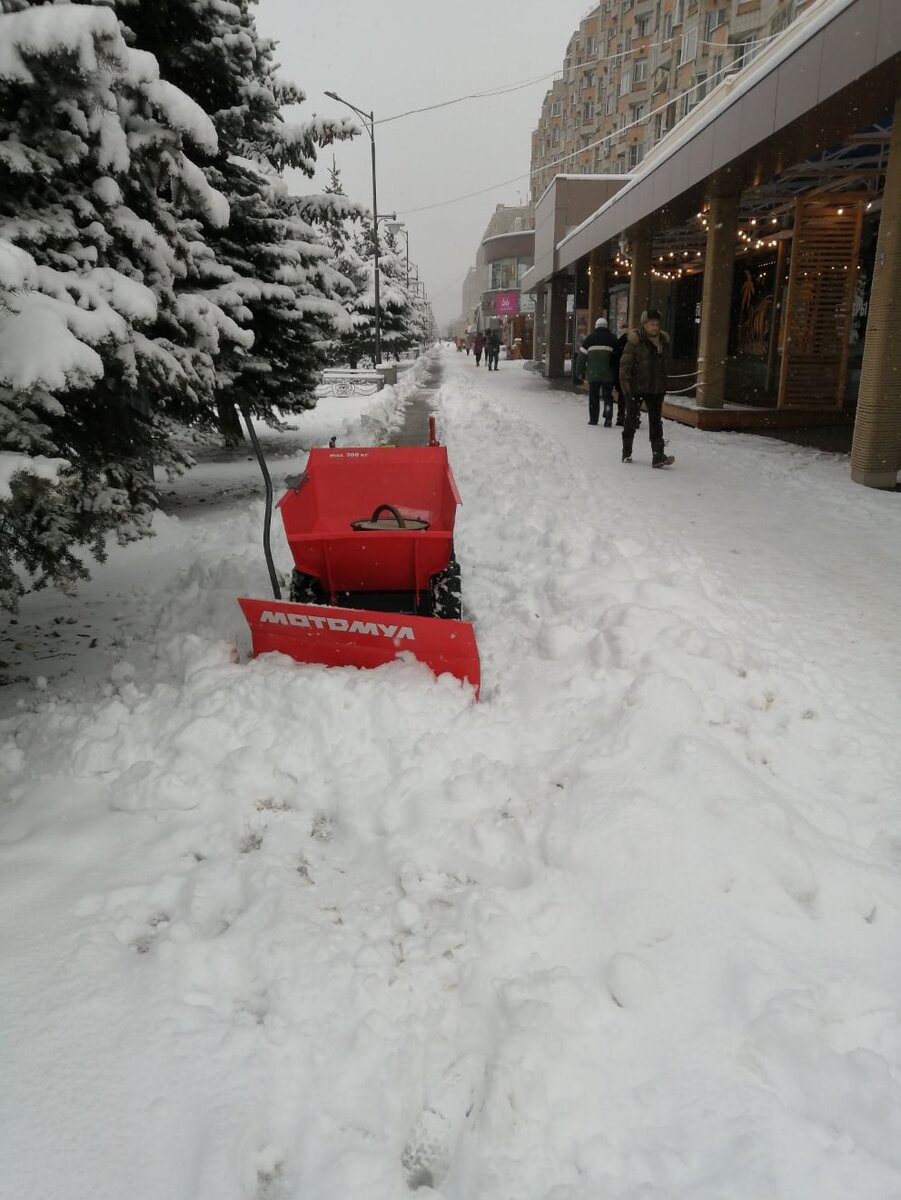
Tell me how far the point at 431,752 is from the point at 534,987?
4.07 feet

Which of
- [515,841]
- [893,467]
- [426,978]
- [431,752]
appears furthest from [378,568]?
[893,467]

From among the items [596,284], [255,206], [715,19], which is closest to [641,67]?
[715,19]

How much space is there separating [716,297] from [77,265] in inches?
501

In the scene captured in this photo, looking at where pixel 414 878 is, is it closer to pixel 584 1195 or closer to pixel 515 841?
pixel 515 841

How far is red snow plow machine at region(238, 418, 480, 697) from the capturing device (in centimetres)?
382

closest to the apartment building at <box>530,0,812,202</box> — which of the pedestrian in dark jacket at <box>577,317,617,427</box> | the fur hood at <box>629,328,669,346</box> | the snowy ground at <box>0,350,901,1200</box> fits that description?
the pedestrian in dark jacket at <box>577,317,617,427</box>

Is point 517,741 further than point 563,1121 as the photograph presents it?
Yes

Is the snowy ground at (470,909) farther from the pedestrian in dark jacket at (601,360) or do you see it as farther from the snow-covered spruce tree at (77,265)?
the pedestrian in dark jacket at (601,360)

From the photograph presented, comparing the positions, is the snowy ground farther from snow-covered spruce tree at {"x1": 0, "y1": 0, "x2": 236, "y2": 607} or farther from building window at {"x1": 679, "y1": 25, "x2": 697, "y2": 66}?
building window at {"x1": 679, "y1": 25, "x2": 697, "y2": 66}

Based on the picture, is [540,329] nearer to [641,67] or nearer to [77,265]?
[641,67]

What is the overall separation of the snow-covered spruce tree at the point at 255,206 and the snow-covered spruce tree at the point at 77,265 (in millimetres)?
2174

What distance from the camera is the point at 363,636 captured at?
12.7ft

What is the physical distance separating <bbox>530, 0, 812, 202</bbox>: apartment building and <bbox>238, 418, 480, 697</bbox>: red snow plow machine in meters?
24.6

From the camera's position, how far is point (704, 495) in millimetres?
8414
